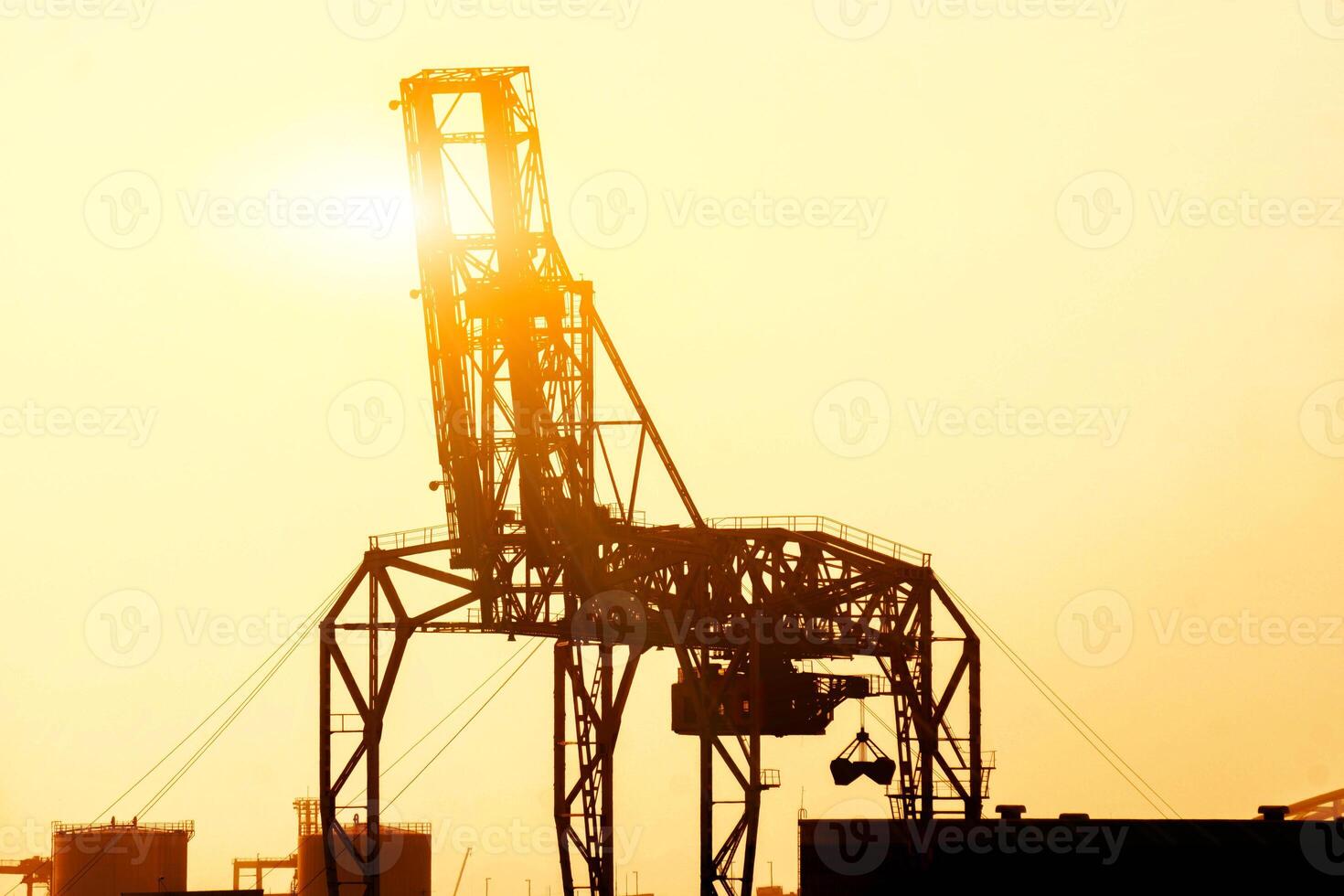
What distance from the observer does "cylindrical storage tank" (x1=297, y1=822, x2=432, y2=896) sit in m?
95.0

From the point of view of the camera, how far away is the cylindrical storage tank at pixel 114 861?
92.9 m

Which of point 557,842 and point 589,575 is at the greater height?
point 589,575

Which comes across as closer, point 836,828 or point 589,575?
point 836,828

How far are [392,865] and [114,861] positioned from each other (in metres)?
10.9

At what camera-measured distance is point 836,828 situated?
6444 cm

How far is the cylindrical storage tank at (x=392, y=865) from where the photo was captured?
95000 mm

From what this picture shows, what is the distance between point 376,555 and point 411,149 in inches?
482

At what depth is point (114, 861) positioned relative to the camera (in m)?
93.6

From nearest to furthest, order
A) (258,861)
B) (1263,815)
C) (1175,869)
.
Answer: (1175,869) < (1263,815) < (258,861)

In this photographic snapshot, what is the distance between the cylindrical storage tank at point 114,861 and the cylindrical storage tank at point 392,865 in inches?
223

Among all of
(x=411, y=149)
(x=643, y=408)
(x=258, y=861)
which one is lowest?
(x=258, y=861)

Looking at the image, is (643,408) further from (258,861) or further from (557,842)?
(258,861)

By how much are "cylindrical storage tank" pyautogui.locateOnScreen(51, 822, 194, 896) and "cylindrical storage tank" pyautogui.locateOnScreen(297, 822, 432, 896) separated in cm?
568

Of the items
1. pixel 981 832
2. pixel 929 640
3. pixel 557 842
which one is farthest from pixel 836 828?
pixel 557 842
